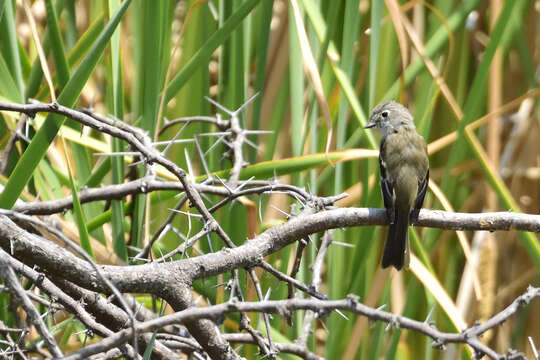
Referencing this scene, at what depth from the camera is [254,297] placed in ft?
8.48

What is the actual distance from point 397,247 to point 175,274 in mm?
1300

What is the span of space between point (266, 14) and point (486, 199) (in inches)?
87.5

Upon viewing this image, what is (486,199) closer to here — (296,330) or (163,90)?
(296,330)

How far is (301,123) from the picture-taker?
2.76 metres

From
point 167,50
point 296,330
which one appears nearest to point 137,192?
point 167,50

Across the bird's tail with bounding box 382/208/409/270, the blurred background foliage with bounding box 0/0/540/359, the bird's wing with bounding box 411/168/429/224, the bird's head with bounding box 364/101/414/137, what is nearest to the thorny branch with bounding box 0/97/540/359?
the blurred background foliage with bounding box 0/0/540/359

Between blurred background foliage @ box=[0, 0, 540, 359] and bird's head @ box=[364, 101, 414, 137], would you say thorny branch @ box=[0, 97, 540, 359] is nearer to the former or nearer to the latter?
blurred background foliage @ box=[0, 0, 540, 359]

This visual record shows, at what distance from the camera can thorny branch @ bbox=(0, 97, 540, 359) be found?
4.58 feet

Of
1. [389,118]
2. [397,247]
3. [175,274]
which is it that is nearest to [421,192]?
[397,247]

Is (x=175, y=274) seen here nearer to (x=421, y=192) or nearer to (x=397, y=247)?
(x=397, y=247)

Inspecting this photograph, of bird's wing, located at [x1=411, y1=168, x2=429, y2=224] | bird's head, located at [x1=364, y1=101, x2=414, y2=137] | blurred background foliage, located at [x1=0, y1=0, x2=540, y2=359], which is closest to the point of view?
blurred background foliage, located at [x1=0, y1=0, x2=540, y2=359]

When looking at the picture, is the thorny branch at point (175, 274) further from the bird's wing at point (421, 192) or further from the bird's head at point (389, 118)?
the bird's head at point (389, 118)

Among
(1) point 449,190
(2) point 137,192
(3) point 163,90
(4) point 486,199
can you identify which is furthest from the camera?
(4) point 486,199

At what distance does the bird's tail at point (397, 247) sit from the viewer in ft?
9.16
